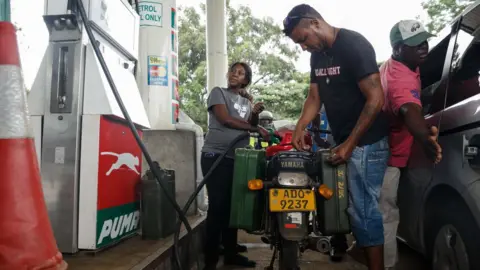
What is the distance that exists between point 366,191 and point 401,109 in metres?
0.56

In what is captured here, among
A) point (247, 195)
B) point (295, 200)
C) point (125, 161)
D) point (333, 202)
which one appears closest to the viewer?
point (295, 200)

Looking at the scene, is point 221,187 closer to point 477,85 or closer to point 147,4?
point 477,85

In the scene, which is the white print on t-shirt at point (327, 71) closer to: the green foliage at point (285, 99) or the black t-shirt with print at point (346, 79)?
the black t-shirt with print at point (346, 79)

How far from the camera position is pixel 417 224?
3.10 m

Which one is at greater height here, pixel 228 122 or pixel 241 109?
pixel 241 109

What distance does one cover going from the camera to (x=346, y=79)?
2.61m

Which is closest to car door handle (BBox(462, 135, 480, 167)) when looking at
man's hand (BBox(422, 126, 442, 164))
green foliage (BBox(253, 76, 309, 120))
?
man's hand (BBox(422, 126, 442, 164))

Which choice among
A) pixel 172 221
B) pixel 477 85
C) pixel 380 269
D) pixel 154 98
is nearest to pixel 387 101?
pixel 477 85

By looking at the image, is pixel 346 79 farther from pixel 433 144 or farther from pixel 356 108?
pixel 433 144

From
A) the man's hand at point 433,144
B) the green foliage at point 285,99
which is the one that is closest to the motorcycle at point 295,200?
the man's hand at point 433,144

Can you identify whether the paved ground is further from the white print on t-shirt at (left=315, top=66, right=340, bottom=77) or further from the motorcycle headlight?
the white print on t-shirt at (left=315, top=66, right=340, bottom=77)

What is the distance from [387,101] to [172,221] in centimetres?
214

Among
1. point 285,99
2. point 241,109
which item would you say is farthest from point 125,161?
point 285,99

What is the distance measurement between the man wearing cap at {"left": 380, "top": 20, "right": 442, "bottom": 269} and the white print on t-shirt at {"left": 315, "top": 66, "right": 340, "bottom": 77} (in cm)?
44
